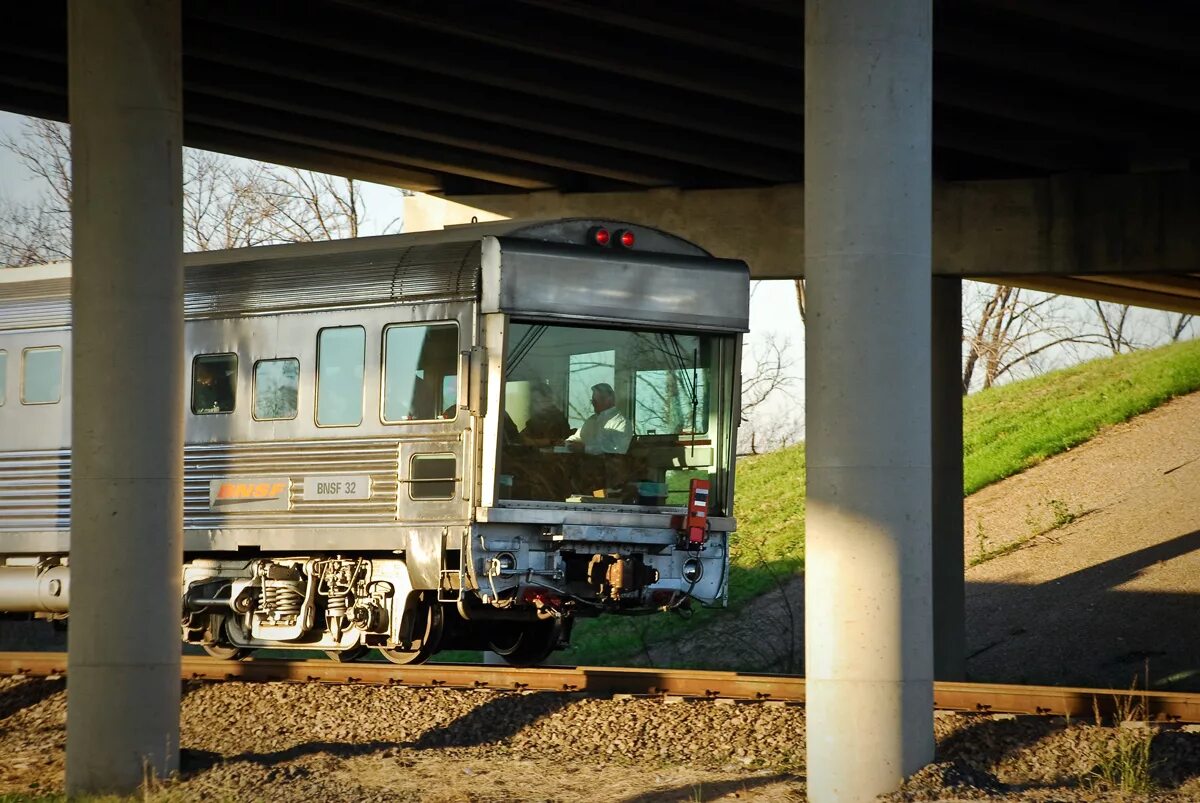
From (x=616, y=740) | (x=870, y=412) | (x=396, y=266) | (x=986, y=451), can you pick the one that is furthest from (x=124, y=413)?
(x=986, y=451)

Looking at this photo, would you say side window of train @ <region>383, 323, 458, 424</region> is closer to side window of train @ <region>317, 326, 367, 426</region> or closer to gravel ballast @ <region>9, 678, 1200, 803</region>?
side window of train @ <region>317, 326, 367, 426</region>

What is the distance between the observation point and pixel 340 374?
1320 cm

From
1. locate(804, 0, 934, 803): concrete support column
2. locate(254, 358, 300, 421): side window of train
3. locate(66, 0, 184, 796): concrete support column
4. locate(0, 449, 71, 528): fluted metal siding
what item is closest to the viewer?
locate(804, 0, 934, 803): concrete support column

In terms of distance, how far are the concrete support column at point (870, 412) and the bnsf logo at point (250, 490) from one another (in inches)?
216

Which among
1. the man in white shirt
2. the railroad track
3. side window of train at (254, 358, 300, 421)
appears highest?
side window of train at (254, 358, 300, 421)

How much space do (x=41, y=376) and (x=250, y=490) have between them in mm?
2919

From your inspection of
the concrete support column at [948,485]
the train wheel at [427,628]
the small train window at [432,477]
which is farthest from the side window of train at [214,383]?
the concrete support column at [948,485]

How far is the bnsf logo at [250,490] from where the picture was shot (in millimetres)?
13586

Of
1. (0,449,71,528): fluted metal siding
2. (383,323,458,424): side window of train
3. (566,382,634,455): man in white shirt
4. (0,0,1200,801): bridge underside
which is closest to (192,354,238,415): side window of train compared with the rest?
(0,449,71,528): fluted metal siding

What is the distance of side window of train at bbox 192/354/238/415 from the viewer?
46.0ft

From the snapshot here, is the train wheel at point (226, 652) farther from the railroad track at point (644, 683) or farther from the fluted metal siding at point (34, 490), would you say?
the fluted metal siding at point (34, 490)

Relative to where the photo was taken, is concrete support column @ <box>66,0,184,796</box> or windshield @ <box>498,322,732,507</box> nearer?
concrete support column @ <box>66,0,184,796</box>

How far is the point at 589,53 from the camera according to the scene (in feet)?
50.0

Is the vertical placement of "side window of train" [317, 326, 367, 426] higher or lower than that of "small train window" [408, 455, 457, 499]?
higher
